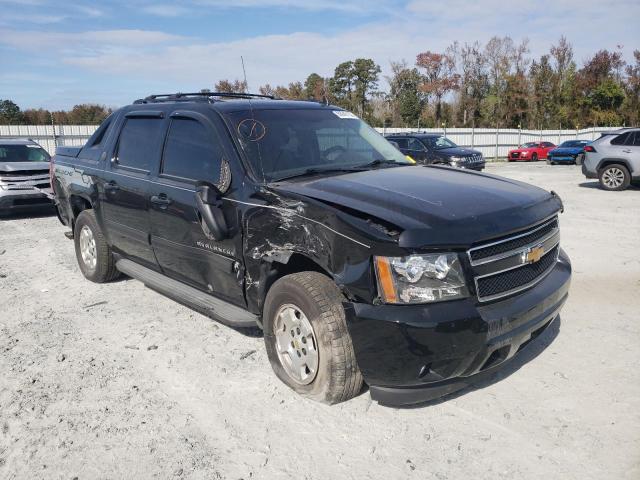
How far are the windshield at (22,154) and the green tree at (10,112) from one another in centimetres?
2798

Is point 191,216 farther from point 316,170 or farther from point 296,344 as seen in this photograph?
point 296,344

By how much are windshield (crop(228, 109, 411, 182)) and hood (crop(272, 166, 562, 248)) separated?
0.81 ft

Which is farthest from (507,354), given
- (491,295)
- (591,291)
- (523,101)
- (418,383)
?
(523,101)

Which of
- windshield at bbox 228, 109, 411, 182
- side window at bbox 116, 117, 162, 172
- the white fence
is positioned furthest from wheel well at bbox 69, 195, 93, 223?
the white fence

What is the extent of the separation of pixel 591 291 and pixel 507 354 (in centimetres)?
287

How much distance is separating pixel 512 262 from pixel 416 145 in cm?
1645

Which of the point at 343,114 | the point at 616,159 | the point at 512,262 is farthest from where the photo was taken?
the point at 616,159

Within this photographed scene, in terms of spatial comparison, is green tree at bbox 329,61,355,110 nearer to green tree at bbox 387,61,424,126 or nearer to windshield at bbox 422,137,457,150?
green tree at bbox 387,61,424,126

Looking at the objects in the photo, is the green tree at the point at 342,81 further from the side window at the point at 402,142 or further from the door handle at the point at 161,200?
the door handle at the point at 161,200

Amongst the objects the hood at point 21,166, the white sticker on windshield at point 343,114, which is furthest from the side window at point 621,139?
the hood at point 21,166

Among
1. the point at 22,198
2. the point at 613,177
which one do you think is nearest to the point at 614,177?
the point at 613,177

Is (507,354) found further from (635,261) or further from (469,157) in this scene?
(469,157)

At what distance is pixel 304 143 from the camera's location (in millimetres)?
4047

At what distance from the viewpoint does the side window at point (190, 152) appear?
392 centimetres
